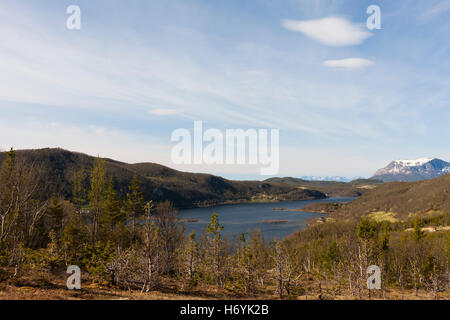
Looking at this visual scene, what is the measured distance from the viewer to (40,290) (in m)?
22.9

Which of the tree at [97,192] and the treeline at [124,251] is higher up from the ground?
the tree at [97,192]

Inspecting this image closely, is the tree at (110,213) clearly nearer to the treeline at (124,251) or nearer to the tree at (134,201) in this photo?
the treeline at (124,251)

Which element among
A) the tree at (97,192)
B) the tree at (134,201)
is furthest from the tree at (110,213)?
the tree at (134,201)

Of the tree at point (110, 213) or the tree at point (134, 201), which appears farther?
the tree at point (134, 201)

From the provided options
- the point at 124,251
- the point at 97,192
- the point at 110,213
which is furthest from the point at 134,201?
the point at 124,251

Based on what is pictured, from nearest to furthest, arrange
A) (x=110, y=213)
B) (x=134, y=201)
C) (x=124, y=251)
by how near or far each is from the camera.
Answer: (x=124, y=251), (x=110, y=213), (x=134, y=201)

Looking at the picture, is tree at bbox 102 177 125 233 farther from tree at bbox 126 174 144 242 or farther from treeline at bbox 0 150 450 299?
tree at bbox 126 174 144 242

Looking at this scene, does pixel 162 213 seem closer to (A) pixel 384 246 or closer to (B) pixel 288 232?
(A) pixel 384 246

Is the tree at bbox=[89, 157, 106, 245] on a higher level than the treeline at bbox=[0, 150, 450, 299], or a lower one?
higher

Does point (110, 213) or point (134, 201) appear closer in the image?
point (110, 213)

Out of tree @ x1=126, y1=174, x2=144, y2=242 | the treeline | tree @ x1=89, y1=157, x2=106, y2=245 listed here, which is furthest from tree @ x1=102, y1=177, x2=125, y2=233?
tree @ x1=126, y1=174, x2=144, y2=242

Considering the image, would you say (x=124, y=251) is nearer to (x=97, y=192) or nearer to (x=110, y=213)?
(x=110, y=213)
